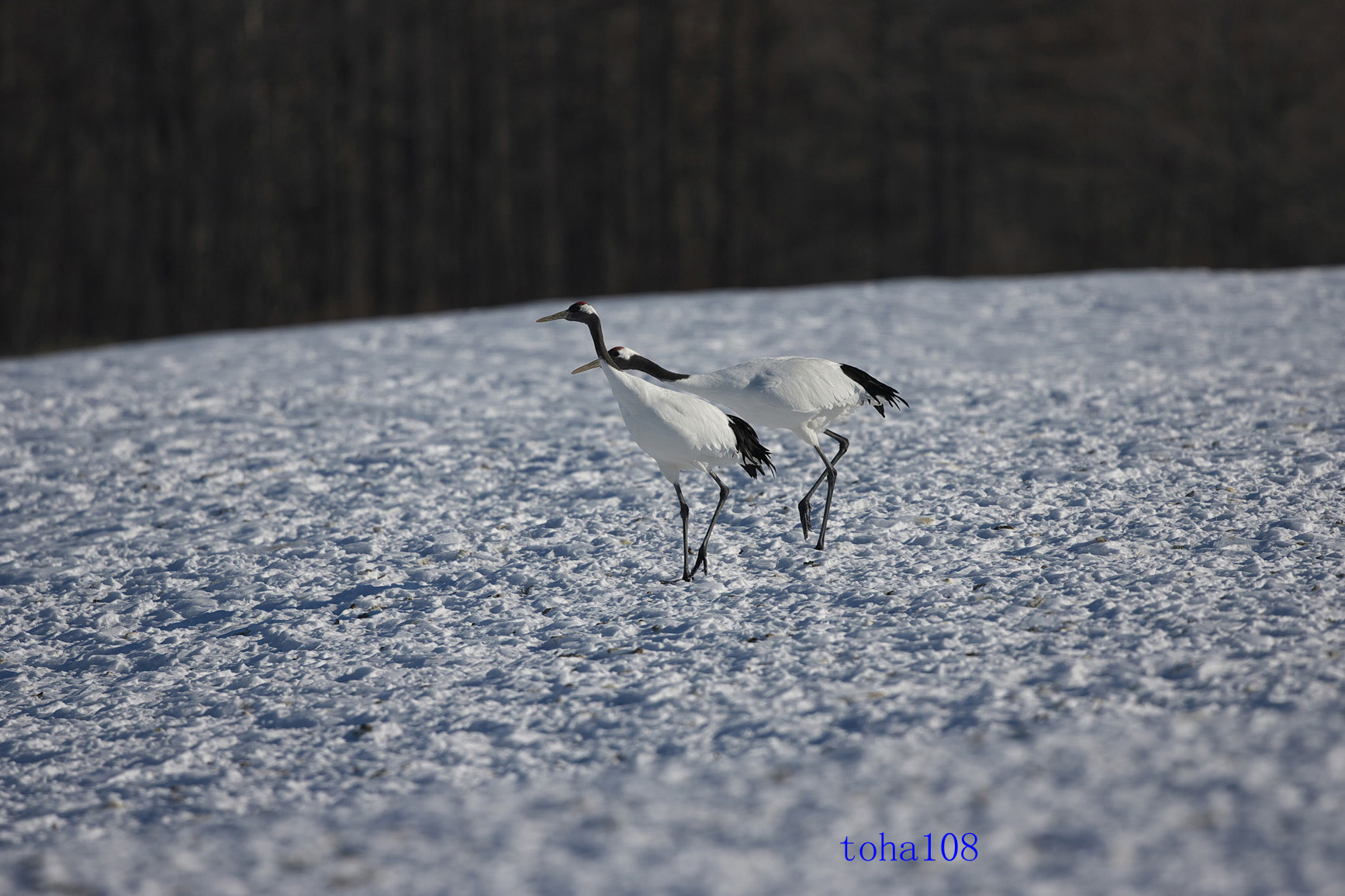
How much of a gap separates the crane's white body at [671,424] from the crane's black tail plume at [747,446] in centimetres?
6

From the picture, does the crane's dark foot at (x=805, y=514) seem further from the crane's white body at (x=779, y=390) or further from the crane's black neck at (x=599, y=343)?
the crane's black neck at (x=599, y=343)

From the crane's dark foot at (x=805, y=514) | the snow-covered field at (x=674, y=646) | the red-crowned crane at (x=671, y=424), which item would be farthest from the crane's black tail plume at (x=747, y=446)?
the snow-covered field at (x=674, y=646)

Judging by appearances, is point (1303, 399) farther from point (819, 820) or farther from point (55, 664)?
point (55, 664)

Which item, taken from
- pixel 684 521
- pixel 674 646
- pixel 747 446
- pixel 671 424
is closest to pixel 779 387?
pixel 747 446

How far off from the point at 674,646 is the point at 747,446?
1.03 meters

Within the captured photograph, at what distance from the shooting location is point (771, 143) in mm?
20141

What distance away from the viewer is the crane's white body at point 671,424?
174 inches

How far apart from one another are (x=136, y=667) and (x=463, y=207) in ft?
51.2

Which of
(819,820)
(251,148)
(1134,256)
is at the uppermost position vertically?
(251,148)

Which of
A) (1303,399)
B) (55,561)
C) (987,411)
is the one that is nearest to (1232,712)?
(987,411)

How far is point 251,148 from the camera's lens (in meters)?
17.6

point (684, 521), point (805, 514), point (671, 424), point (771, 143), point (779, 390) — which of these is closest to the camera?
point (671, 424)

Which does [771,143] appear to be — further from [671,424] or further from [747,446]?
[671,424]

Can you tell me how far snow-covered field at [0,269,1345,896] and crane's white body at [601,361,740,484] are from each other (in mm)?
781
